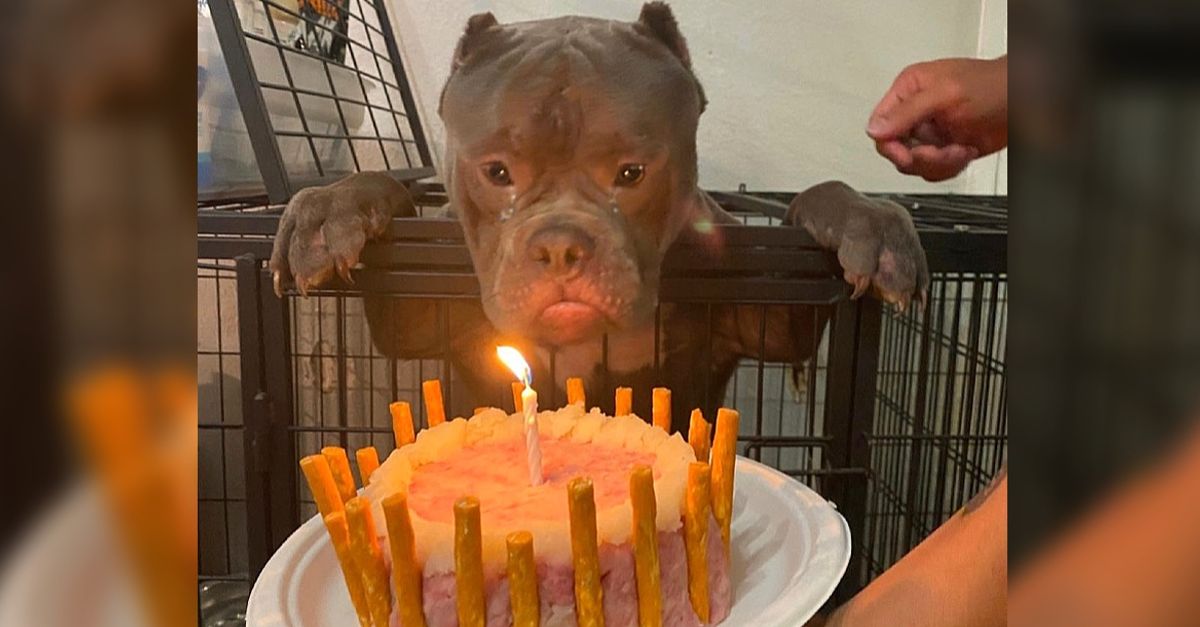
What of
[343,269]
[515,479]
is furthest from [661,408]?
[343,269]

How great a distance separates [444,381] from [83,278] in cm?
26

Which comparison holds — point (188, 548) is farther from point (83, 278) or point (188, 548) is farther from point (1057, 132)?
point (1057, 132)

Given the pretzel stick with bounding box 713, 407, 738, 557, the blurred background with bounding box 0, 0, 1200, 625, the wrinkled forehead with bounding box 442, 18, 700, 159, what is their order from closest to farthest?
the blurred background with bounding box 0, 0, 1200, 625, the pretzel stick with bounding box 713, 407, 738, 557, the wrinkled forehead with bounding box 442, 18, 700, 159

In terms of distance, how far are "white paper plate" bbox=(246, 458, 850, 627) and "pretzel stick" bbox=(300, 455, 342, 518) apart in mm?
60

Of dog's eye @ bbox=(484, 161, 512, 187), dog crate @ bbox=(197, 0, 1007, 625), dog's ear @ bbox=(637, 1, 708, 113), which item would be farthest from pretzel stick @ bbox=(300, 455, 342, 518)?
dog's ear @ bbox=(637, 1, 708, 113)

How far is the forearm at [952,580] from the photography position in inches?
20.0

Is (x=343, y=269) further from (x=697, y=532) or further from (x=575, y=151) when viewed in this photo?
(x=697, y=532)

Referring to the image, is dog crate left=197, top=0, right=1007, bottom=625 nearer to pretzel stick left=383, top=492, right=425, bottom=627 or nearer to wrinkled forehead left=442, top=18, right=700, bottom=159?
wrinkled forehead left=442, top=18, right=700, bottom=159

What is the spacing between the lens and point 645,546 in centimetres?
44

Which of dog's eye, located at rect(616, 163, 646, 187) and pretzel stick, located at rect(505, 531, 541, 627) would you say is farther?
dog's eye, located at rect(616, 163, 646, 187)

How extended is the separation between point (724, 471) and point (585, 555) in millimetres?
112

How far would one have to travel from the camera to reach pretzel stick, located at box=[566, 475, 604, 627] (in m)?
0.42

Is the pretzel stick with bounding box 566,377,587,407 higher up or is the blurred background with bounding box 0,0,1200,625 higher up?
the blurred background with bounding box 0,0,1200,625

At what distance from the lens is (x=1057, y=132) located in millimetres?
421
